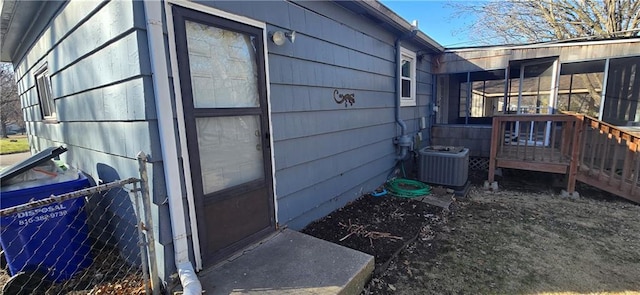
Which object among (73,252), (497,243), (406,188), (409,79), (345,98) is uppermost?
(409,79)

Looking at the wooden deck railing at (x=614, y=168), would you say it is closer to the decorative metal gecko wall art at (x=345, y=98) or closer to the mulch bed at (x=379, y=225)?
the mulch bed at (x=379, y=225)

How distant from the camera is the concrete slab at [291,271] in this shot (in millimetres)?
1827

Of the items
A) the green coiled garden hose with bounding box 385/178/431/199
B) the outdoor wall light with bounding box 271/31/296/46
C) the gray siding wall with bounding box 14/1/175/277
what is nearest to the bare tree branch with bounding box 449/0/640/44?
the green coiled garden hose with bounding box 385/178/431/199

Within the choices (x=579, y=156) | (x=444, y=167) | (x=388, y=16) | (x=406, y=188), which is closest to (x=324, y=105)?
(x=388, y=16)

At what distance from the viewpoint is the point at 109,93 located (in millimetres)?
2010

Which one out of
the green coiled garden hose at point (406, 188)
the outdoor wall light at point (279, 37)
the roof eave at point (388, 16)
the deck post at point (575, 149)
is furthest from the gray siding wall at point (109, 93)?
the deck post at point (575, 149)

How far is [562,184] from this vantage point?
4.98 metres

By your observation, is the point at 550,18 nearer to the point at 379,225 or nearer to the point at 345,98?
the point at 345,98

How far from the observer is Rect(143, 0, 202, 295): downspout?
5.40 ft

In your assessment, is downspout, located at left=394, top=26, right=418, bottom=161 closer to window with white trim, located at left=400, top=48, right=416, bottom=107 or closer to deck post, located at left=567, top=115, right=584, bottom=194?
window with white trim, located at left=400, top=48, right=416, bottom=107

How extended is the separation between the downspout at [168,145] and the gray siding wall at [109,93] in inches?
1.4

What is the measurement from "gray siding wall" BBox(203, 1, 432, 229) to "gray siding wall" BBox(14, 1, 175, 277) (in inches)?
25.1

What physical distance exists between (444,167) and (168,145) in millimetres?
4165

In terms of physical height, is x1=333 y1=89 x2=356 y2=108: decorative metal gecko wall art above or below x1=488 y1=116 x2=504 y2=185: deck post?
above
